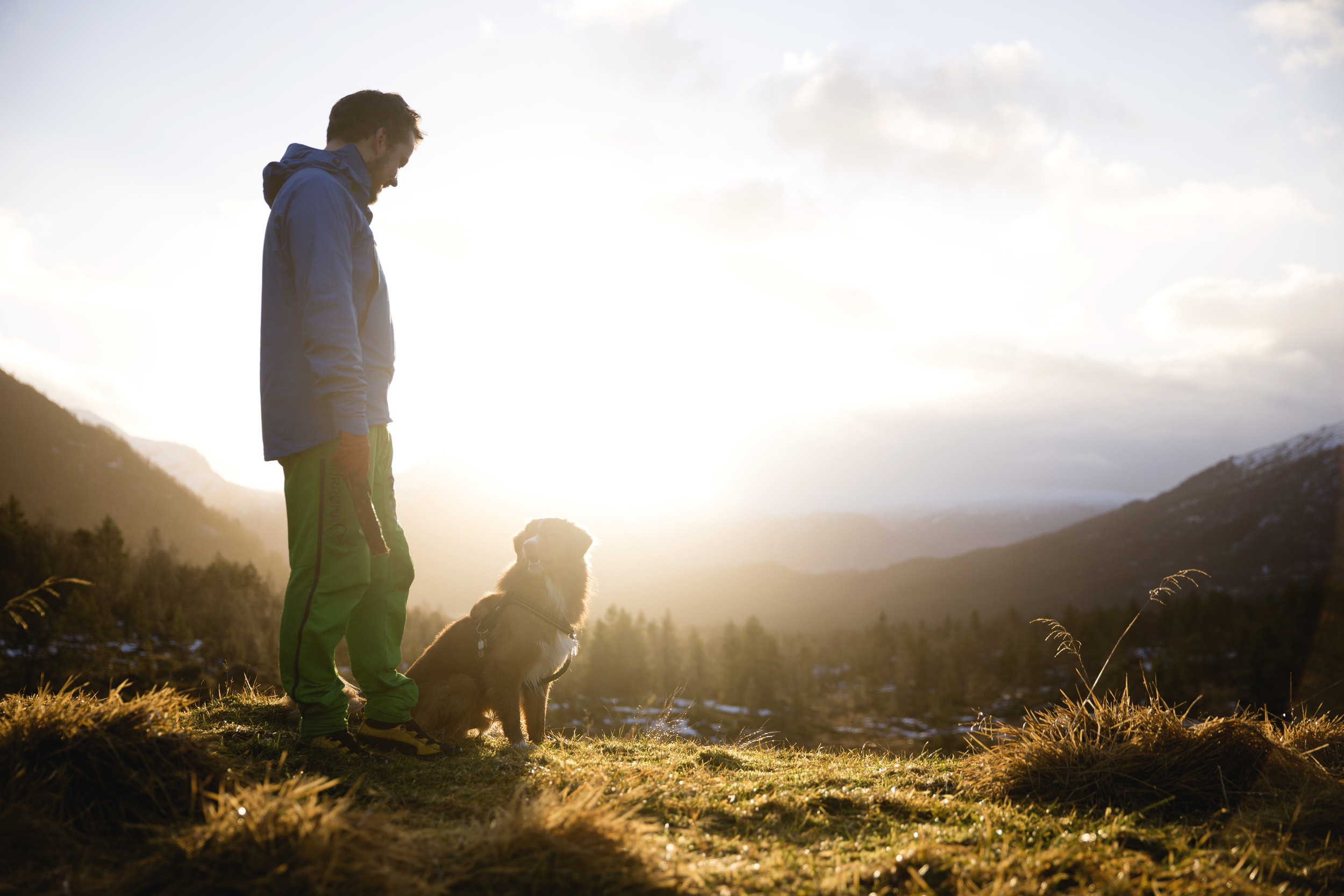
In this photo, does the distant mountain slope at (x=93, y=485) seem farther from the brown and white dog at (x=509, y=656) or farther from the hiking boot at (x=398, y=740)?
the hiking boot at (x=398, y=740)

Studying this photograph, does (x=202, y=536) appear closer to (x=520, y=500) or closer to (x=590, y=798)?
(x=520, y=500)

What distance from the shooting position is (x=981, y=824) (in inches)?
118

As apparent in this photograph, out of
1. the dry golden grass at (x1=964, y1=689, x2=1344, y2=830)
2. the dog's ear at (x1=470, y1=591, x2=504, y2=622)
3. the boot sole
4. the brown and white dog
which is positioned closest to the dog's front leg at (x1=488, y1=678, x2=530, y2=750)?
the brown and white dog

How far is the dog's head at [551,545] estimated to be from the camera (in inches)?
245

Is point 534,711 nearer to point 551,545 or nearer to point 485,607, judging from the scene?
point 485,607

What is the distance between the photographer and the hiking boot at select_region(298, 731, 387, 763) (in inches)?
160

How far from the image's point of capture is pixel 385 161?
4.53 metres

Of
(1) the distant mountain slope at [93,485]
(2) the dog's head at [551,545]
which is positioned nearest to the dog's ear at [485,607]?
(2) the dog's head at [551,545]

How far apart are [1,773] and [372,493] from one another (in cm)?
223

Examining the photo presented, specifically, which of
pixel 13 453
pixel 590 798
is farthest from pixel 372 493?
pixel 13 453

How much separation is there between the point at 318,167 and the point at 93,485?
472 ft

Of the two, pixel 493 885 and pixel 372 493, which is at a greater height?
pixel 372 493

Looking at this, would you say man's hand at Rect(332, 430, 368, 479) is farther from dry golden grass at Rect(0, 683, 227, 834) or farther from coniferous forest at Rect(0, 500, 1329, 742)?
coniferous forest at Rect(0, 500, 1329, 742)

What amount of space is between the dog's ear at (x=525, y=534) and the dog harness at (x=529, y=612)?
64 cm
